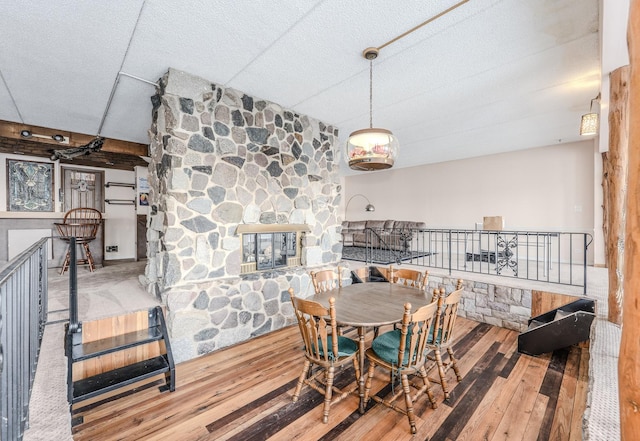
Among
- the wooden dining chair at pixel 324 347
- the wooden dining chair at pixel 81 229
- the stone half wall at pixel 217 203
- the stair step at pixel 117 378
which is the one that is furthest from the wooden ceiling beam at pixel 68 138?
the wooden dining chair at pixel 324 347

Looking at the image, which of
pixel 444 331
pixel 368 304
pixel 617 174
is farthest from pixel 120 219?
pixel 617 174

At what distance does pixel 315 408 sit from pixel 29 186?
5950 mm

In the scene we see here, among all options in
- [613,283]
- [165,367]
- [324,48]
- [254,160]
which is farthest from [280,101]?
[613,283]

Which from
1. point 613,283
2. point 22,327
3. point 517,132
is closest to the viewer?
point 22,327

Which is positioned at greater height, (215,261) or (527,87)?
(527,87)

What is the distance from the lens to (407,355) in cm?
212

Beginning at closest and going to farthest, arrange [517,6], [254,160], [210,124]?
[517,6] < [210,124] < [254,160]

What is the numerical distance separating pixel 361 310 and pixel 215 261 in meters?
1.66

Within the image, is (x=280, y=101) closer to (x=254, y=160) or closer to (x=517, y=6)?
(x=254, y=160)

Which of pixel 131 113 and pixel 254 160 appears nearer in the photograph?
pixel 254 160

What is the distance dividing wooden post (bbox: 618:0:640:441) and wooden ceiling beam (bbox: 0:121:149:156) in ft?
18.5

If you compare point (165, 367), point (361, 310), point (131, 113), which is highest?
point (131, 113)

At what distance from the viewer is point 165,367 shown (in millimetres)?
2416

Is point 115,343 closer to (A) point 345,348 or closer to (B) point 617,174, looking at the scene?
(A) point 345,348
